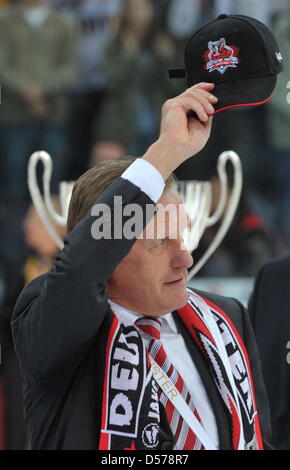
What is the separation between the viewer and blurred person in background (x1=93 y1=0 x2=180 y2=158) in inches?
273

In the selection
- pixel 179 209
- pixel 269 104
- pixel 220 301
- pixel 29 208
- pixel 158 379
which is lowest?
pixel 158 379

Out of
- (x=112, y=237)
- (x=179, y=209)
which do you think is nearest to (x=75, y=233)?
(x=112, y=237)

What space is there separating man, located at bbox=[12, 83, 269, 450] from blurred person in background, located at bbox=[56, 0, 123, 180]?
15.0ft

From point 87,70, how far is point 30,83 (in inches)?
18.7

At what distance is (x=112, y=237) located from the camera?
2.12 m

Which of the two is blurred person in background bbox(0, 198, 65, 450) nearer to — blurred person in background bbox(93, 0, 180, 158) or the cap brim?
blurred person in background bbox(93, 0, 180, 158)

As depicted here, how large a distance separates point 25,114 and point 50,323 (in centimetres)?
515

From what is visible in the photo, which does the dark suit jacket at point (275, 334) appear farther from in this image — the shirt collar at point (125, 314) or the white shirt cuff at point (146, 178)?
the white shirt cuff at point (146, 178)

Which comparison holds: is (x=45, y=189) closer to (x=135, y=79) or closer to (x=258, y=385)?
(x=258, y=385)

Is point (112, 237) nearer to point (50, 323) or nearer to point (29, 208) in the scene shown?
point (50, 323)

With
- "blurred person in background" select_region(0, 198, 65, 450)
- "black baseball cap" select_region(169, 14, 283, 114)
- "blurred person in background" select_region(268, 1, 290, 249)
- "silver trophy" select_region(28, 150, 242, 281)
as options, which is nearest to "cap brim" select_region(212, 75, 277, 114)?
"black baseball cap" select_region(169, 14, 283, 114)

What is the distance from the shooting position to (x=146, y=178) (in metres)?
2.15

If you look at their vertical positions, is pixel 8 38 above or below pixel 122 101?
above

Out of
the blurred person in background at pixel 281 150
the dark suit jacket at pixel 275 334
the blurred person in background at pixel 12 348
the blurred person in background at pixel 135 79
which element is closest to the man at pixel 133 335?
the dark suit jacket at pixel 275 334
